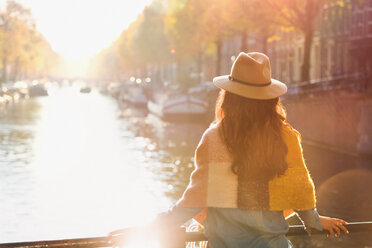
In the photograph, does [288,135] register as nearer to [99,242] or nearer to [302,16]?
[99,242]

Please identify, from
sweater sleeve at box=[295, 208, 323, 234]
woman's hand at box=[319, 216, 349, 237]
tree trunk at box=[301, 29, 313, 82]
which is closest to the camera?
sweater sleeve at box=[295, 208, 323, 234]

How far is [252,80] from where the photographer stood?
3.22 m

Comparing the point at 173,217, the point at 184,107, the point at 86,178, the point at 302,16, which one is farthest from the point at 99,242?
the point at 184,107

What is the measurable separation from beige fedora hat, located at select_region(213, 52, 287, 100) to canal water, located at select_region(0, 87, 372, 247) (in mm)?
5412

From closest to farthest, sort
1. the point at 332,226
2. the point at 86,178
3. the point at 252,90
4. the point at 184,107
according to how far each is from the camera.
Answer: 1. the point at 252,90
2. the point at 332,226
3. the point at 86,178
4. the point at 184,107

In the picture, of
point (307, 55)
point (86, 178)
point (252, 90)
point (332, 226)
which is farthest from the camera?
point (307, 55)

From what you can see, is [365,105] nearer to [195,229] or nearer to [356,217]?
[356,217]

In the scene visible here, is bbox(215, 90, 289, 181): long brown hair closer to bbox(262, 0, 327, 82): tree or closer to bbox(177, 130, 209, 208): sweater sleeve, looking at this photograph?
bbox(177, 130, 209, 208): sweater sleeve

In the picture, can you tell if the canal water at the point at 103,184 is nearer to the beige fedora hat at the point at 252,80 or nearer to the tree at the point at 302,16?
the tree at the point at 302,16

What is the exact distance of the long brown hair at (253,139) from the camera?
3.22m

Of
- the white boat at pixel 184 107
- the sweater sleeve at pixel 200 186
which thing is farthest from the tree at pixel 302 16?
the sweater sleeve at pixel 200 186

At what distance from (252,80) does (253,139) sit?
0.25m

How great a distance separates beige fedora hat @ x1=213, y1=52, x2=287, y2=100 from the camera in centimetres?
319

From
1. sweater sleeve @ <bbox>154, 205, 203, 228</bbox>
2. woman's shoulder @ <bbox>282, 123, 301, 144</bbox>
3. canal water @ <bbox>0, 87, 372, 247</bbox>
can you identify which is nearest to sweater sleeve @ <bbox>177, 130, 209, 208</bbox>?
sweater sleeve @ <bbox>154, 205, 203, 228</bbox>
